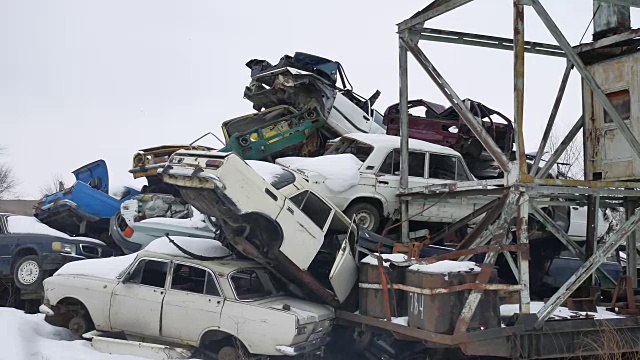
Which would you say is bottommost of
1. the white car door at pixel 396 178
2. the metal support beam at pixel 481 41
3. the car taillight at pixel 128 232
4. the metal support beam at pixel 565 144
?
the car taillight at pixel 128 232

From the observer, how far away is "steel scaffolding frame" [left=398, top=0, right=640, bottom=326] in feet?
20.8

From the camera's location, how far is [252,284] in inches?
292

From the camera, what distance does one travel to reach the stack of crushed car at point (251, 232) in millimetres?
6750

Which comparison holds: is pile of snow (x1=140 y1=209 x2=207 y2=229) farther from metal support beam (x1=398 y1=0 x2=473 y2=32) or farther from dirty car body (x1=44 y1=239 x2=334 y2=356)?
metal support beam (x1=398 y1=0 x2=473 y2=32)

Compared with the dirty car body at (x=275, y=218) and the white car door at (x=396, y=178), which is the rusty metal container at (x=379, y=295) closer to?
the dirty car body at (x=275, y=218)

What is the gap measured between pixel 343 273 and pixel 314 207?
92 cm

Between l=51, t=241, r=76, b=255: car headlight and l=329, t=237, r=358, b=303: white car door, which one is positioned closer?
l=329, t=237, r=358, b=303: white car door

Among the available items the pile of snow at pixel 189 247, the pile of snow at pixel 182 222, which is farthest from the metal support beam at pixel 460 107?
the pile of snow at pixel 182 222

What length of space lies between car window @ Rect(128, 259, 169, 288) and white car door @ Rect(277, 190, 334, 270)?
151cm

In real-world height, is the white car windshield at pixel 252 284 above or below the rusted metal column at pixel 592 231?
below

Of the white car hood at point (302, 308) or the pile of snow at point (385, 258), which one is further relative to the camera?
the pile of snow at point (385, 258)

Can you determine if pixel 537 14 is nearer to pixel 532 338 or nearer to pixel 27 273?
pixel 532 338

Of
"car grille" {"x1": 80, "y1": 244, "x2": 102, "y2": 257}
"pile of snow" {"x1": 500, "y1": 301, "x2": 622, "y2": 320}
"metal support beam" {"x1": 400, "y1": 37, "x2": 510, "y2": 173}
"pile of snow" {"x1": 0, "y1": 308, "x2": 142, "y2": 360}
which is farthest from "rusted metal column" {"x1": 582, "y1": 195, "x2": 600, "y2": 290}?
"car grille" {"x1": 80, "y1": 244, "x2": 102, "y2": 257}

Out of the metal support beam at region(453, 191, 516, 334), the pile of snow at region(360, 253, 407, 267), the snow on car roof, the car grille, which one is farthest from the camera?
the car grille
